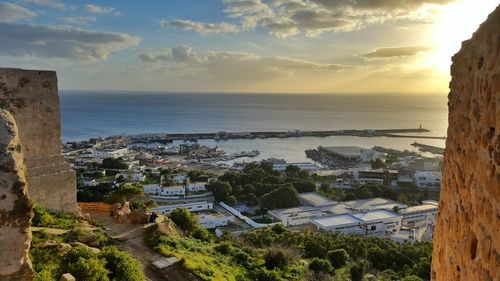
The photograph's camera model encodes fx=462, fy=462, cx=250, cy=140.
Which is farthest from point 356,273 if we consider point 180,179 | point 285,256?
point 180,179

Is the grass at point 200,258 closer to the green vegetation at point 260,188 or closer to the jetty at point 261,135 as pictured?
the green vegetation at point 260,188

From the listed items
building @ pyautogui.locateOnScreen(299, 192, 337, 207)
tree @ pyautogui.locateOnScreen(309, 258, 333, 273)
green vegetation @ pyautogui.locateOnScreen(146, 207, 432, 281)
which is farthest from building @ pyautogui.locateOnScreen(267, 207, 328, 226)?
tree @ pyautogui.locateOnScreen(309, 258, 333, 273)

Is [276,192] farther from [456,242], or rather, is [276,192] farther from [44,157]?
[456,242]

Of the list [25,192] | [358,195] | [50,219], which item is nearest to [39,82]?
[50,219]

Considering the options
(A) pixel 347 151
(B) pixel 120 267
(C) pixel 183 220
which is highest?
(B) pixel 120 267

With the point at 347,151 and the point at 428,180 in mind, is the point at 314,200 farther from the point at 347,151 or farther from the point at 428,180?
the point at 347,151
